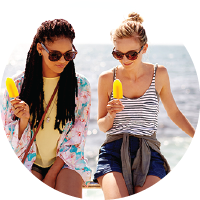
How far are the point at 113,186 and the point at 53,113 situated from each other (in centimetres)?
91

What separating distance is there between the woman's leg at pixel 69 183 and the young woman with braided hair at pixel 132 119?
0.67 feet

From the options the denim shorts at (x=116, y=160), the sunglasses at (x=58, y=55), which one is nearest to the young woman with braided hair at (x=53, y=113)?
the sunglasses at (x=58, y=55)

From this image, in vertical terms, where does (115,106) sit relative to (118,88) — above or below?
below

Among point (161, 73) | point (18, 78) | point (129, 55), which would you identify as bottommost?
point (18, 78)

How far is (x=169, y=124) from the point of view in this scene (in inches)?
340

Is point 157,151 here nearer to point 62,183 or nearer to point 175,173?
point 175,173

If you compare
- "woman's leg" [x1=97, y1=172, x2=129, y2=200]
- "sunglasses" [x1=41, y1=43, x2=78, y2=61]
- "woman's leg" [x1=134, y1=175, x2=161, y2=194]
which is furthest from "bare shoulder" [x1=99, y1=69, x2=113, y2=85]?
"woman's leg" [x1=134, y1=175, x2=161, y2=194]

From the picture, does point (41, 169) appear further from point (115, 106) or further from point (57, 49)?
point (57, 49)

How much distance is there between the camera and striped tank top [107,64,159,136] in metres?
2.86

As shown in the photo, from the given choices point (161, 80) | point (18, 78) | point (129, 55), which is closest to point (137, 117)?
point (161, 80)

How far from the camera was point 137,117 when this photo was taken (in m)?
2.87

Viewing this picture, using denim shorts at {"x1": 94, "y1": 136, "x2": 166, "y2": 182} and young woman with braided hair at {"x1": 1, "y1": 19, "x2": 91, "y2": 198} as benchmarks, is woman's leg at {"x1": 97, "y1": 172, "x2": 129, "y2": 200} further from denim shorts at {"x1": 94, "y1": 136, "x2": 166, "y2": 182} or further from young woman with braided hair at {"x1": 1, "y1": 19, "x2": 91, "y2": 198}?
young woman with braided hair at {"x1": 1, "y1": 19, "x2": 91, "y2": 198}

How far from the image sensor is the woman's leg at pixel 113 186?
2508mm

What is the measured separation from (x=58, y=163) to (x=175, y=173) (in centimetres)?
110
